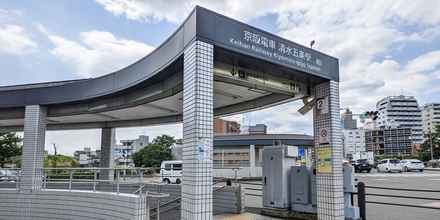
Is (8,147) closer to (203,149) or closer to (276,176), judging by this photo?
(276,176)

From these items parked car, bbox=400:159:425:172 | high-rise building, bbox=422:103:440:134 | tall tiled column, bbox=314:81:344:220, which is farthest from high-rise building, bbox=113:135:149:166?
high-rise building, bbox=422:103:440:134

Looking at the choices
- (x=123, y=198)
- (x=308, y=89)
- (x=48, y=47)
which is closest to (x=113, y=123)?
(x=48, y=47)

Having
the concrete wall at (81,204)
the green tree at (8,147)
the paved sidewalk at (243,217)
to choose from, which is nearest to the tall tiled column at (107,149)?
the concrete wall at (81,204)

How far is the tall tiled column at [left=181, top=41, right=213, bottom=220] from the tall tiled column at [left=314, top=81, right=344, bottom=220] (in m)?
3.21

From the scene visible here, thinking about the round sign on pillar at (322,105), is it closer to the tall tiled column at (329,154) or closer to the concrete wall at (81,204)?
the tall tiled column at (329,154)

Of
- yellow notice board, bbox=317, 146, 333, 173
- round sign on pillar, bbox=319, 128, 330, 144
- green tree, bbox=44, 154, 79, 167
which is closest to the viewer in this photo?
yellow notice board, bbox=317, 146, 333, 173

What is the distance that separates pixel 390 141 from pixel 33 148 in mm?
104157

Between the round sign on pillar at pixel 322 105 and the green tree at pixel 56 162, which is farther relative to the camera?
the green tree at pixel 56 162

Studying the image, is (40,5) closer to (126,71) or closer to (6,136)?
(126,71)

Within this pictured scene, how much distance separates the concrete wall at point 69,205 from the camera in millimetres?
7266

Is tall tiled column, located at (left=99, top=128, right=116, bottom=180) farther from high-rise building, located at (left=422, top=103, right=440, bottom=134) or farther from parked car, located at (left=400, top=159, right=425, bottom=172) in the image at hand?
high-rise building, located at (left=422, top=103, right=440, bottom=134)

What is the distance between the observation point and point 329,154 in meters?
7.58

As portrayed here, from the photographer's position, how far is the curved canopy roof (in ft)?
20.0

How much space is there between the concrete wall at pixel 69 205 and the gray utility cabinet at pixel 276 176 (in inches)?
148
